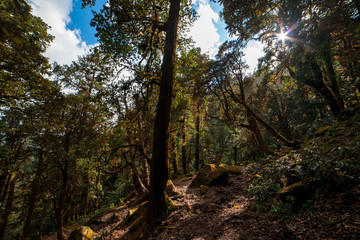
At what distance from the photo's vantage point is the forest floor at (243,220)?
2.66m

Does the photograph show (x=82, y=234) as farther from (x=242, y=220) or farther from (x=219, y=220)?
(x=242, y=220)

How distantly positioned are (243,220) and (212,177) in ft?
13.6

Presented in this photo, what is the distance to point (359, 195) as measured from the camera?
287cm

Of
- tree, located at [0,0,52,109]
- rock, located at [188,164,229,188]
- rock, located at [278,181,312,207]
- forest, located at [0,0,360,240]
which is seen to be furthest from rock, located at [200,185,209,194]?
tree, located at [0,0,52,109]

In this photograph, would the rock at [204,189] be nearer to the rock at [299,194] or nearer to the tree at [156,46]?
the tree at [156,46]

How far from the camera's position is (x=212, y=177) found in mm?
8328

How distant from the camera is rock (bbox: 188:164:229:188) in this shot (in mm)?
8070

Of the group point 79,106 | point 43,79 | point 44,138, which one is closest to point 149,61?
point 43,79

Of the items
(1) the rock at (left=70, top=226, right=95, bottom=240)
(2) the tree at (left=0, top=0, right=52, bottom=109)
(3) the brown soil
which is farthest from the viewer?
(1) the rock at (left=70, top=226, right=95, bottom=240)

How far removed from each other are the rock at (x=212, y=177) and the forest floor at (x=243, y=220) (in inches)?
22.0

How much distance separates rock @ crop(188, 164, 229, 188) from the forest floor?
1.83 ft

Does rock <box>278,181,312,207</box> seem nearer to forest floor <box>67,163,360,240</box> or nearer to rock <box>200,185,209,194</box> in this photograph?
forest floor <box>67,163,360,240</box>

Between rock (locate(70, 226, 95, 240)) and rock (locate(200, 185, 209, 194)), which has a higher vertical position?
rock (locate(200, 185, 209, 194))

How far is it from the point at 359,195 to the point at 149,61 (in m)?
7.76
